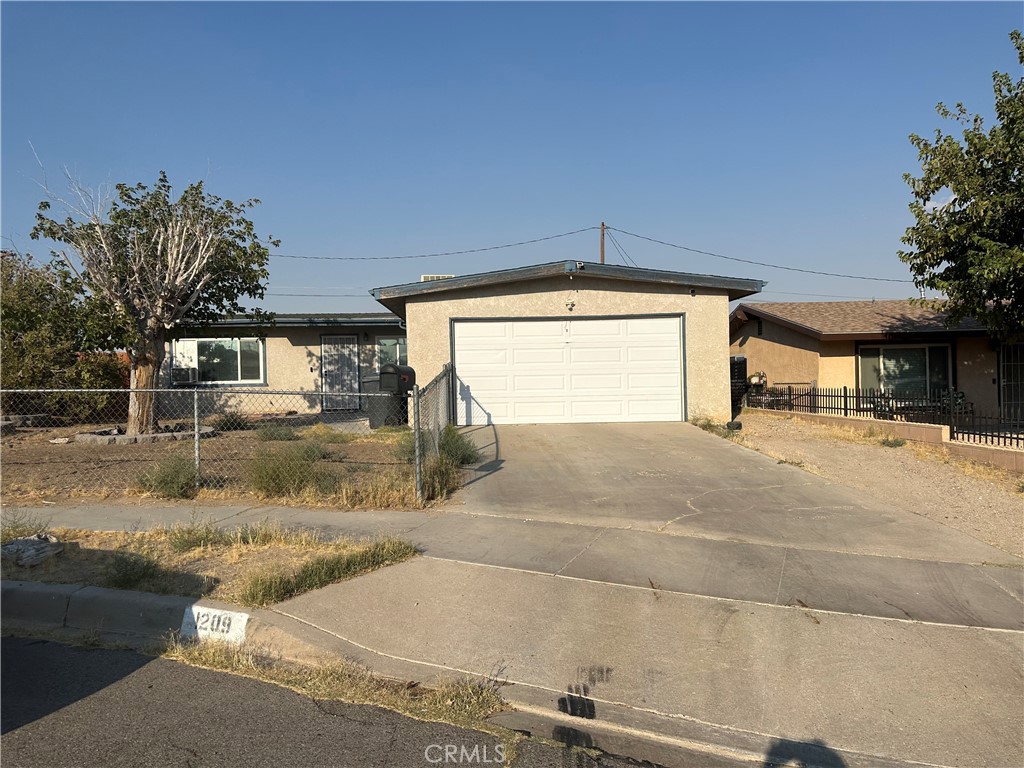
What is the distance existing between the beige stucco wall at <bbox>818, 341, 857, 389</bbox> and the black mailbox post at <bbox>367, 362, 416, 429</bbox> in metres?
12.6

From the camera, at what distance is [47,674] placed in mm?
4555

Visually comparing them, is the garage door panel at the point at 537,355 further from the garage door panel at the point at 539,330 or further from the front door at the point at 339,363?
the front door at the point at 339,363

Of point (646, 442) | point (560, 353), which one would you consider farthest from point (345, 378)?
point (646, 442)

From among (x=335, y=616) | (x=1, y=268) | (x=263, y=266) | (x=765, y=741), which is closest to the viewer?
(x=765, y=741)

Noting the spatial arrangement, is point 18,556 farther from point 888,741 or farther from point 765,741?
point 888,741

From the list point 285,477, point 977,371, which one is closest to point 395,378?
point 285,477

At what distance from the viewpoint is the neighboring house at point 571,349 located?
1559cm

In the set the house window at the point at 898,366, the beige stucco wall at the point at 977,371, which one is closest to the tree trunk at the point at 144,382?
the house window at the point at 898,366

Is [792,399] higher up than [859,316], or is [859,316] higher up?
[859,316]

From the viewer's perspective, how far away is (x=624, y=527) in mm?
7582

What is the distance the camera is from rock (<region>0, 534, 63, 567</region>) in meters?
6.25

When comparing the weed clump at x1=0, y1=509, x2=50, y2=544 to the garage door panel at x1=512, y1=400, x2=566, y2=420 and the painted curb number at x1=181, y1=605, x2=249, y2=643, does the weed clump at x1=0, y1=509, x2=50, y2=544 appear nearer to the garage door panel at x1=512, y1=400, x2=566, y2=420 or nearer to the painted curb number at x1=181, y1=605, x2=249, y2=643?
the painted curb number at x1=181, y1=605, x2=249, y2=643

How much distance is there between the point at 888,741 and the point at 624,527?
3860 mm

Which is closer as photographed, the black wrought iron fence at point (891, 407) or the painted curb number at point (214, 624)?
the painted curb number at point (214, 624)
